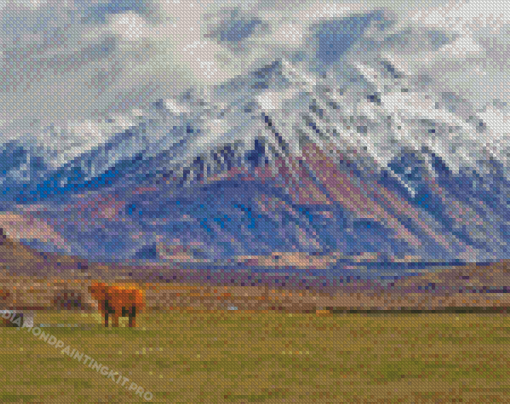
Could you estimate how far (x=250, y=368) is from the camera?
19.3 metres

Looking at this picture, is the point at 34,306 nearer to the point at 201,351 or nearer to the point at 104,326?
the point at 104,326

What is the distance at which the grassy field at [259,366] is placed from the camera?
15.0 meters

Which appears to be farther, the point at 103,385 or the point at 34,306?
the point at 34,306

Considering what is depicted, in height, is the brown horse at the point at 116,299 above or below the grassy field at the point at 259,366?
above

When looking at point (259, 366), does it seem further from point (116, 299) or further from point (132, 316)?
point (132, 316)

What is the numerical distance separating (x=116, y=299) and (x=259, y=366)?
38.4 feet

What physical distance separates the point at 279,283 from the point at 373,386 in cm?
13592

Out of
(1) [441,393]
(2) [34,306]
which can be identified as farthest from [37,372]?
(2) [34,306]

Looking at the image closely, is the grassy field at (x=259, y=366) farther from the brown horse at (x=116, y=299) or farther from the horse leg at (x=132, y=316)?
the brown horse at (x=116, y=299)

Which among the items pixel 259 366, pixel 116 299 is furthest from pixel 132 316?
pixel 259 366

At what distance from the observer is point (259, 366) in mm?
19812

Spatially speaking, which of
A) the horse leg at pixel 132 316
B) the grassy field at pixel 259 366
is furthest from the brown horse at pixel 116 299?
the grassy field at pixel 259 366

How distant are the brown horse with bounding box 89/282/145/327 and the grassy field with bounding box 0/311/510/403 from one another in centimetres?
64

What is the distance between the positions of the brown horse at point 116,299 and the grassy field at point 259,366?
64 cm
